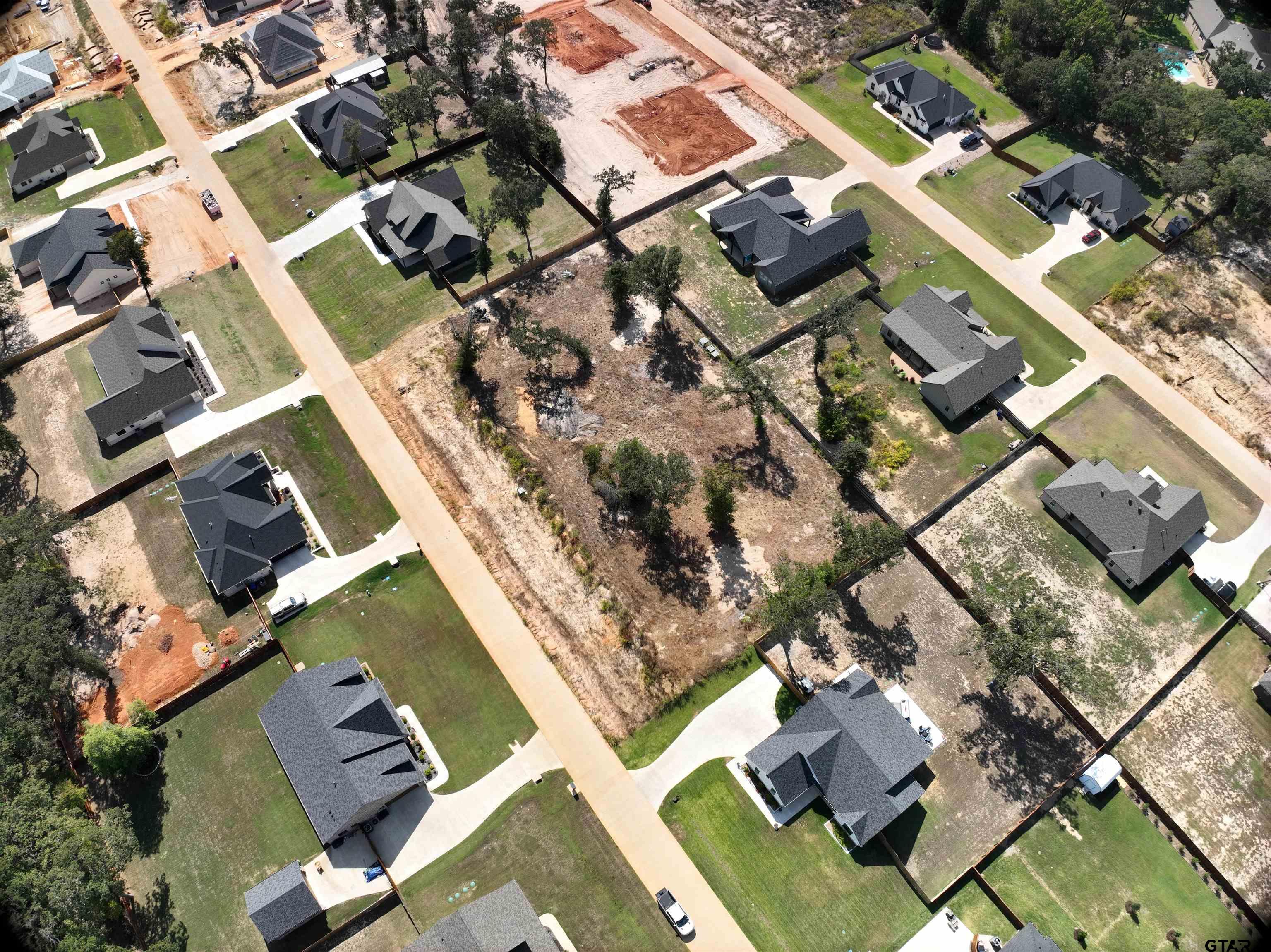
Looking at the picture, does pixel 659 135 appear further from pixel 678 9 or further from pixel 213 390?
pixel 213 390

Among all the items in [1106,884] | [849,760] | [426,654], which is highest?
[849,760]

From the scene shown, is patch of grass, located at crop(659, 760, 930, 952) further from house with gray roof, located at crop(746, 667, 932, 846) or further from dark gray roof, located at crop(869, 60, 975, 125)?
dark gray roof, located at crop(869, 60, 975, 125)

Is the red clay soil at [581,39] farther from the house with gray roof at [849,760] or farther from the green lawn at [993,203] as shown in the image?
the house with gray roof at [849,760]

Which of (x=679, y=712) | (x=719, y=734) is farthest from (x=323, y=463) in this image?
(x=719, y=734)

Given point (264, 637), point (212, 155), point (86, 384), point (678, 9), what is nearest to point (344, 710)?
point (264, 637)

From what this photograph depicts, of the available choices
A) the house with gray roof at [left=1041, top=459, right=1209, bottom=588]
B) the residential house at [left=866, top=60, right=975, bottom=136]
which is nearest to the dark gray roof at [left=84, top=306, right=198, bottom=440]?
the house with gray roof at [left=1041, top=459, right=1209, bottom=588]

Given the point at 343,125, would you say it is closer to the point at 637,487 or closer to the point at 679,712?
the point at 637,487
